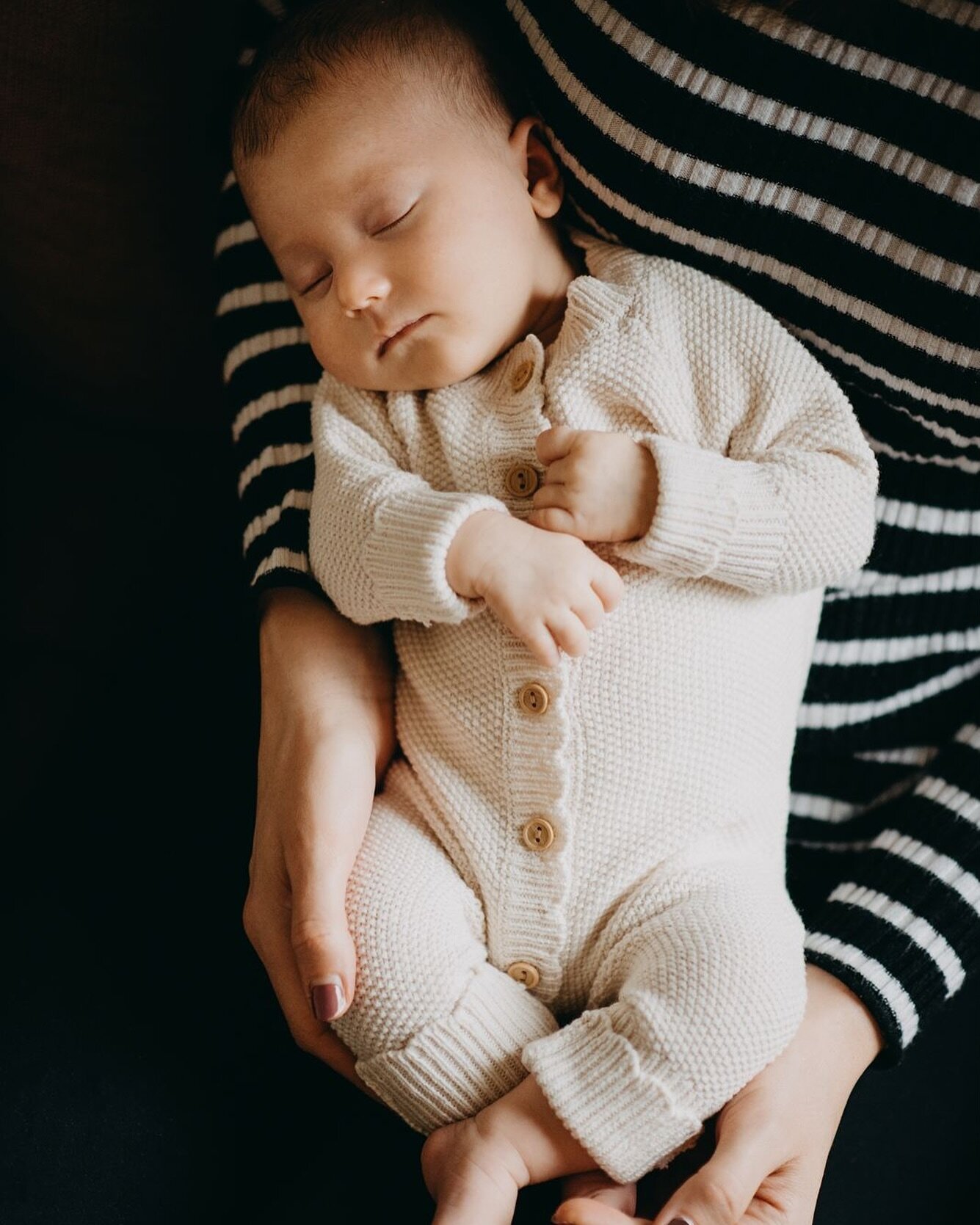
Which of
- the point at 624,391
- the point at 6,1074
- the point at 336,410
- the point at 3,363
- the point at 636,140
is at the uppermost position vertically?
the point at 636,140

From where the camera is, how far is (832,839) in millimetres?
1000

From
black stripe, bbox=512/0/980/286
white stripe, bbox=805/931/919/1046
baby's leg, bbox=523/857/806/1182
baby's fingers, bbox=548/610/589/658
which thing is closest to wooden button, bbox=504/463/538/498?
baby's fingers, bbox=548/610/589/658

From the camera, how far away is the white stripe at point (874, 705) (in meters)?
0.96

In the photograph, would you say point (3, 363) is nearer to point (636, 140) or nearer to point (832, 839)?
point (636, 140)

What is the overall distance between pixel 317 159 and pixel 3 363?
0.55m

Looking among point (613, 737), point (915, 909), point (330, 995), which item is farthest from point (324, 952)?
point (915, 909)

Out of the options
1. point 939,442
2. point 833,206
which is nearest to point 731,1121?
point 939,442

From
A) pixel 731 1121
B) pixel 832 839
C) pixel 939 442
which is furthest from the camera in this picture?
pixel 832 839

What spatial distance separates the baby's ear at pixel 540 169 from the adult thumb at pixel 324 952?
58cm

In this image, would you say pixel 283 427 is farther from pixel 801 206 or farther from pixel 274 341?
pixel 801 206

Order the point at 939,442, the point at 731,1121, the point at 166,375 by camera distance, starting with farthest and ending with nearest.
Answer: the point at 166,375
the point at 939,442
the point at 731,1121

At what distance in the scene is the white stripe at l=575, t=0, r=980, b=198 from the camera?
2.41ft

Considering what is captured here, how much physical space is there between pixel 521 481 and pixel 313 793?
29 centimetres

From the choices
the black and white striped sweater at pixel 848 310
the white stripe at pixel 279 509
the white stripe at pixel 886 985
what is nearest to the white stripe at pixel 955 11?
the black and white striped sweater at pixel 848 310
